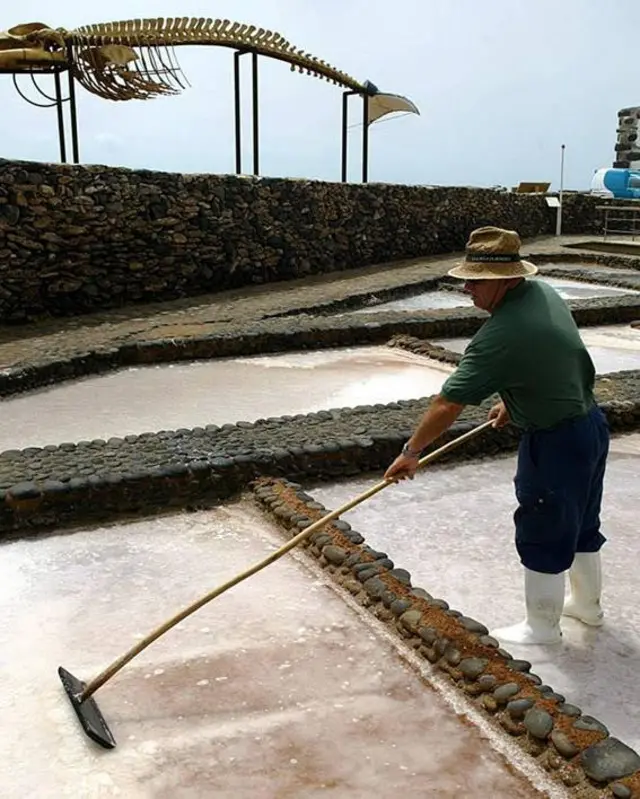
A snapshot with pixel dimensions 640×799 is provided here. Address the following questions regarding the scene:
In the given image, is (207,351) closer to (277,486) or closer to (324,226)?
(277,486)

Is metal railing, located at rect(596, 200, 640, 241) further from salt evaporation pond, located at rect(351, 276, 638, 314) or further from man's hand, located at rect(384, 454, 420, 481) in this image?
man's hand, located at rect(384, 454, 420, 481)

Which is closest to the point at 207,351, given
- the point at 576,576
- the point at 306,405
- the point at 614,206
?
the point at 306,405

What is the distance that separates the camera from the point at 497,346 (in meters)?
2.34

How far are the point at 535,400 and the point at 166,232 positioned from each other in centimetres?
943

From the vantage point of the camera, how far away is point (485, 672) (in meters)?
2.34

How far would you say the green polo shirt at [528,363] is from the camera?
7.68 feet

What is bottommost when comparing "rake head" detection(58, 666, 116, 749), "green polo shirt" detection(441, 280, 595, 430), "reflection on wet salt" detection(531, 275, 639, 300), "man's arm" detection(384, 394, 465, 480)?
"rake head" detection(58, 666, 116, 749)

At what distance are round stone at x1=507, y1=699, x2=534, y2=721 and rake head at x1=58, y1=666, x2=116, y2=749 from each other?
1074 millimetres

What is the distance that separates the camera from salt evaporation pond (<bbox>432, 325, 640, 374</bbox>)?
23.5ft

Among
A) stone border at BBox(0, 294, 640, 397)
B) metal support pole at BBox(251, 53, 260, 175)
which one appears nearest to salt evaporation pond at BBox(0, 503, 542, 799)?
stone border at BBox(0, 294, 640, 397)

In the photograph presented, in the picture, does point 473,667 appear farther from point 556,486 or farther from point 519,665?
point 556,486

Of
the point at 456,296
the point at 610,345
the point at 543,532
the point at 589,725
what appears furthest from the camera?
the point at 456,296

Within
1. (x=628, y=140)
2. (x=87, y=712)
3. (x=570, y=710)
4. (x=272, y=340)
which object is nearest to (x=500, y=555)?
(x=570, y=710)

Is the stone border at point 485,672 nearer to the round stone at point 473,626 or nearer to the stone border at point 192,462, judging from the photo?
the round stone at point 473,626
